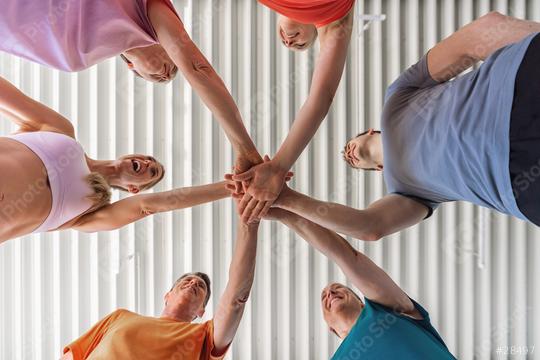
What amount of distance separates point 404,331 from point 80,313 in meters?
2.08

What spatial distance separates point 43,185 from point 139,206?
1.66 feet

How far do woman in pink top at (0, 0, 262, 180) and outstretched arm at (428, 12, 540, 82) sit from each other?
754 millimetres

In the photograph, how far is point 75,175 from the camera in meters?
1.79

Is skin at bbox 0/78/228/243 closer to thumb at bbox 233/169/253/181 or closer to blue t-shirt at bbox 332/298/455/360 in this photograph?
thumb at bbox 233/169/253/181

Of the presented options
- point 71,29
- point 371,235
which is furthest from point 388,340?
point 71,29

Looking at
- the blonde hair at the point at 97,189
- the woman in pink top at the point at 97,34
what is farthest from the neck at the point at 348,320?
the blonde hair at the point at 97,189

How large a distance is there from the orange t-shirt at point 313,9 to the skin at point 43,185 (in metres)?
0.98

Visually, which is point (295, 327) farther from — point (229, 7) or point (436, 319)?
point (229, 7)

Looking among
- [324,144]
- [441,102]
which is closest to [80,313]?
[324,144]

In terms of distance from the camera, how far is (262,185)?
168cm

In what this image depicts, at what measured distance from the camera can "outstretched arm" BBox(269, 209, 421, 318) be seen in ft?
5.90

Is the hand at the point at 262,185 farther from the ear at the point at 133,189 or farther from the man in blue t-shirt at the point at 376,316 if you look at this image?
the ear at the point at 133,189

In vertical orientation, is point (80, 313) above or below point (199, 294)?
below

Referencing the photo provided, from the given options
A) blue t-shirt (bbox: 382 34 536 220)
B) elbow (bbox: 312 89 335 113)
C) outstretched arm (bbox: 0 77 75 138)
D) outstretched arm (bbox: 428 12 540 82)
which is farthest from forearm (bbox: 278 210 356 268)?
outstretched arm (bbox: 0 77 75 138)
